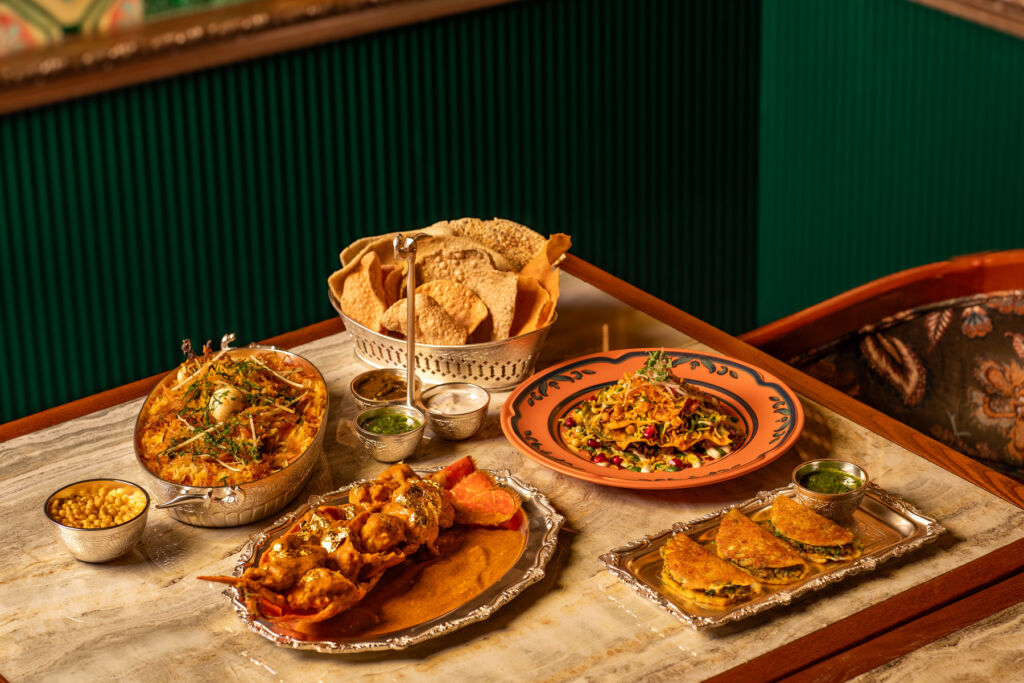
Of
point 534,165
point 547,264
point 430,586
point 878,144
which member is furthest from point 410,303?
point 878,144

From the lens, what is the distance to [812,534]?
6.41 feet

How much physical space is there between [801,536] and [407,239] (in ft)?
2.79

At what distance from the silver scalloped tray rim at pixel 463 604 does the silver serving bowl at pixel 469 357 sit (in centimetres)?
29

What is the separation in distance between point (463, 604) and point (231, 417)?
579 millimetres

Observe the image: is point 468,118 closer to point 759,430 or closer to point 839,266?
point 839,266

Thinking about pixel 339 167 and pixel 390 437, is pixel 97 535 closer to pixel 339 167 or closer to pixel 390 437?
pixel 390 437

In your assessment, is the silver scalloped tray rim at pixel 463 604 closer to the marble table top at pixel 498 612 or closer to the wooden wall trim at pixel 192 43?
the marble table top at pixel 498 612

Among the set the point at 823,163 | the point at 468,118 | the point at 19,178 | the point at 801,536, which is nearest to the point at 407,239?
the point at 801,536

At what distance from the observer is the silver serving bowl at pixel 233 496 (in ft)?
6.56

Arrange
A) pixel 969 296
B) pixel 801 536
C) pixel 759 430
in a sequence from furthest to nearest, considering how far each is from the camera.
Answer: pixel 969 296 → pixel 759 430 → pixel 801 536

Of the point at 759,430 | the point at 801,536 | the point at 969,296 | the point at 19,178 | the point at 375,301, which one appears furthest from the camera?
the point at 19,178

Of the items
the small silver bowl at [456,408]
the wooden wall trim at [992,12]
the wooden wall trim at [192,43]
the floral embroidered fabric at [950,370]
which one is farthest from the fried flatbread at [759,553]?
the wooden wall trim at [992,12]

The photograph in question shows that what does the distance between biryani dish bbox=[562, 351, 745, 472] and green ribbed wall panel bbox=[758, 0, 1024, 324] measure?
2185mm

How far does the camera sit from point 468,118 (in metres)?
4.09
